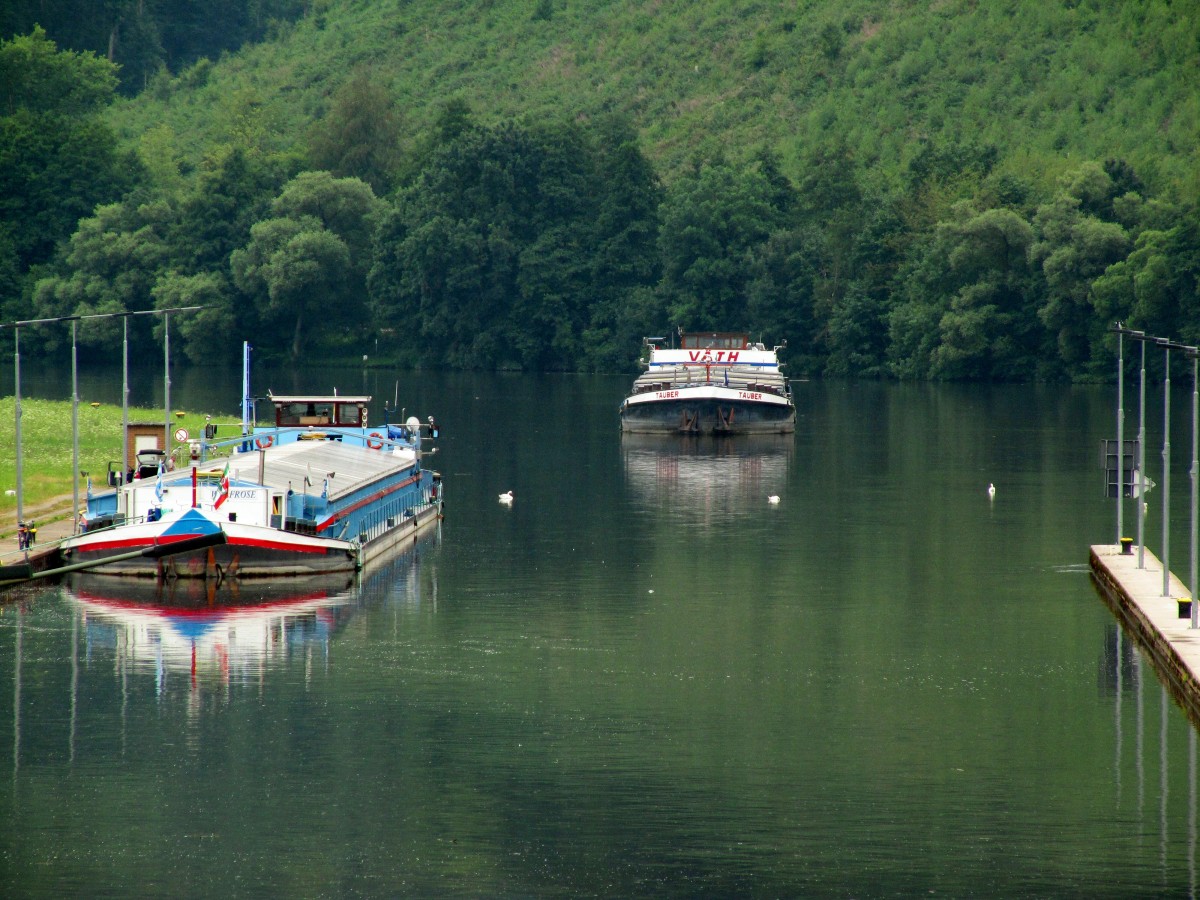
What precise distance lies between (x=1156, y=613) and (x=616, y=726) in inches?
679

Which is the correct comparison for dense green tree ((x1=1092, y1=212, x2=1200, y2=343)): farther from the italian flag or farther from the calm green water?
the italian flag

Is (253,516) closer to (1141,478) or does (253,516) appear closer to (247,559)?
(247,559)

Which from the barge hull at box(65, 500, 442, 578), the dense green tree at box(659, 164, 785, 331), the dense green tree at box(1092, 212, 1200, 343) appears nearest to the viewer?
the barge hull at box(65, 500, 442, 578)

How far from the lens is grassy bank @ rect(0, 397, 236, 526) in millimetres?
73438

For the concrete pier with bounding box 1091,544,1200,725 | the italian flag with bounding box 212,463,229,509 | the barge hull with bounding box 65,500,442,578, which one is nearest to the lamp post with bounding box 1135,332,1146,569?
the concrete pier with bounding box 1091,544,1200,725

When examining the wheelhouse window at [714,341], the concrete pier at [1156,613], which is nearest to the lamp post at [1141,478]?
the concrete pier at [1156,613]

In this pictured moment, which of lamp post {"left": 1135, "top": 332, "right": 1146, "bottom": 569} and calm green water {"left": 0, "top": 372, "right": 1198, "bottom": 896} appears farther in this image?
lamp post {"left": 1135, "top": 332, "right": 1146, "bottom": 569}

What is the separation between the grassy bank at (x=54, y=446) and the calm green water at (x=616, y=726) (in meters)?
15.2

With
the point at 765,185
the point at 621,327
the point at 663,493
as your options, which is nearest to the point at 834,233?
the point at 765,185

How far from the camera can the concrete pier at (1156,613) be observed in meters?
44.3

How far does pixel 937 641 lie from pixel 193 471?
22844 mm

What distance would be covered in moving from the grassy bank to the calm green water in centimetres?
1515

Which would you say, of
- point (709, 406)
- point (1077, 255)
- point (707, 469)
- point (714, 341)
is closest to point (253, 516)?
point (707, 469)

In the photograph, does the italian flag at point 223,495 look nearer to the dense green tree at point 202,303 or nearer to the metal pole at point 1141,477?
the metal pole at point 1141,477
